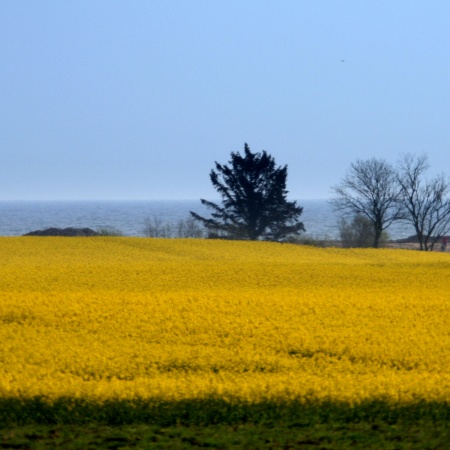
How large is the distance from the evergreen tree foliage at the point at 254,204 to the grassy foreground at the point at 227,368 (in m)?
40.0

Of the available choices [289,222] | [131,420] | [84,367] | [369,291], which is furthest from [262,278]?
[289,222]

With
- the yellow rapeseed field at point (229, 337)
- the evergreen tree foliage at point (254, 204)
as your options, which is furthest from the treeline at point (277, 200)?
the yellow rapeseed field at point (229, 337)

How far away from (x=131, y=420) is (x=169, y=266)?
12013mm

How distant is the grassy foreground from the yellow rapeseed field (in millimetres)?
22

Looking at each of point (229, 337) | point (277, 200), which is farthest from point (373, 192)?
point (229, 337)

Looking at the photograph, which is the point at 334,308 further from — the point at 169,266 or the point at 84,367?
the point at 169,266

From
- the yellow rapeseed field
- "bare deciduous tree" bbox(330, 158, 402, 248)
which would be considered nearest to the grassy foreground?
the yellow rapeseed field

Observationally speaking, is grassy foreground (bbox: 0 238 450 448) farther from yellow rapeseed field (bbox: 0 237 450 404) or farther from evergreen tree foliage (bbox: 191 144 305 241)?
evergreen tree foliage (bbox: 191 144 305 241)

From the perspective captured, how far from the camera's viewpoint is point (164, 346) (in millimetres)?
9547

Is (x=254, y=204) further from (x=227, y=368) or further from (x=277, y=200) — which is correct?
(x=227, y=368)

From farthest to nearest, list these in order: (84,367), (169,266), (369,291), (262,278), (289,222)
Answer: (289,222) → (169,266) → (262,278) → (369,291) → (84,367)

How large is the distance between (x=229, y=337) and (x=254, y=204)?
46.0 metres

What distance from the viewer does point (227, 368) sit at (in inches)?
339

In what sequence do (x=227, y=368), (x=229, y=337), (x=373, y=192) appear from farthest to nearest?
(x=373, y=192) < (x=229, y=337) < (x=227, y=368)
